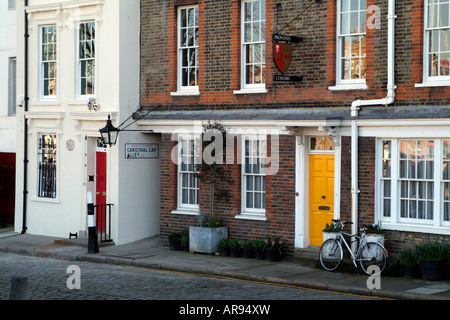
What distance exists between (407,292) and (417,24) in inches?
213

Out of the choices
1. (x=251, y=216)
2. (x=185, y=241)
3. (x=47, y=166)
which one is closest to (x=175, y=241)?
(x=185, y=241)

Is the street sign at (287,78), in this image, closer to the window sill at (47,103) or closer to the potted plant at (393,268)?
the potted plant at (393,268)

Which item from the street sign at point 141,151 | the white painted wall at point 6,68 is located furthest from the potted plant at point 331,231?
the white painted wall at point 6,68

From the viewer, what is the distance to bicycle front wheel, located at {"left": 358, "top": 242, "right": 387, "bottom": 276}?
14838mm

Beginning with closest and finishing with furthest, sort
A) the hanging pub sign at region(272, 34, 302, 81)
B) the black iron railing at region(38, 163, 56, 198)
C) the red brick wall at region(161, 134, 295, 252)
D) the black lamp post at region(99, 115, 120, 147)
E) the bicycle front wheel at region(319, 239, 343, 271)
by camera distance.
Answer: the bicycle front wheel at region(319, 239, 343, 271)
the hanging pub sign at region(272, 34, 302, 81)
the red brick wall at region(161, 134, 295, 252)
the black lamp post at region(99, 115, 120, 147)
the black iron railing at region(38, 163, 56, 198)

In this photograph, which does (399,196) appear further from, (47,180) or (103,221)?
(47,180)

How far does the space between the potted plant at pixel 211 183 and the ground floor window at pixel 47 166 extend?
505 centimetres

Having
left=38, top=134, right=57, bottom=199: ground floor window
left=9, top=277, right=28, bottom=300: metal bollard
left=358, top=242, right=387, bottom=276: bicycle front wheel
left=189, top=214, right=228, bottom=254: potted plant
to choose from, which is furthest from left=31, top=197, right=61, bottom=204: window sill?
left=9, top=277, right=28, bottom=300: metal bollard

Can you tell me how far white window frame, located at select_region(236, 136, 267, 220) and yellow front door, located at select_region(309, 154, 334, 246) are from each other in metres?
1.17

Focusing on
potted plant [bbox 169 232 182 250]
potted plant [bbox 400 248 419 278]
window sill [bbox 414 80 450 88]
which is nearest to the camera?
potted plant [bbox 400 248 419 278]

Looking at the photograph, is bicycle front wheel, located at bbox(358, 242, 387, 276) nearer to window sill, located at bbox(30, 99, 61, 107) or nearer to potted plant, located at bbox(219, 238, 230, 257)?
potted plant, located at bbox(219, 238, 230, 257)

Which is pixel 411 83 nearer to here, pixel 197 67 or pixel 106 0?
pixel 197 67

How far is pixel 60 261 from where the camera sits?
1789cm

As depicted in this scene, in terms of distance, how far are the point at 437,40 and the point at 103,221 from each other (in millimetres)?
9793
